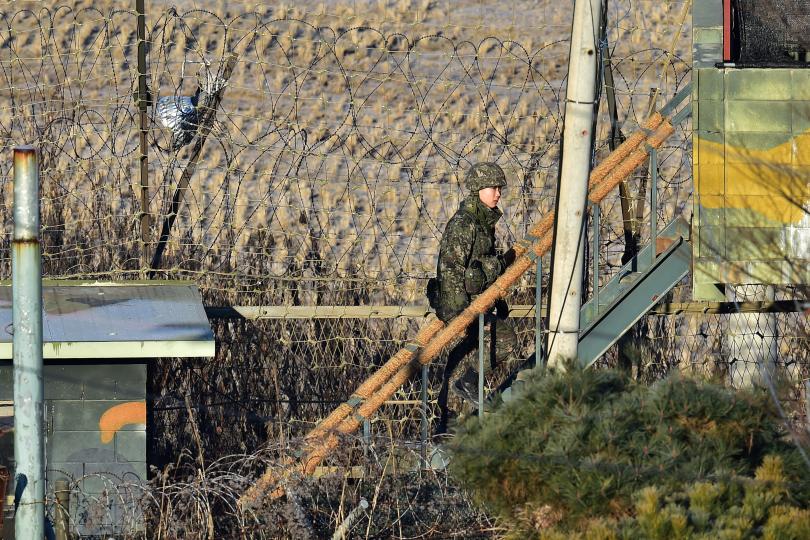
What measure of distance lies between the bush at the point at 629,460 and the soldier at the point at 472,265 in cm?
253

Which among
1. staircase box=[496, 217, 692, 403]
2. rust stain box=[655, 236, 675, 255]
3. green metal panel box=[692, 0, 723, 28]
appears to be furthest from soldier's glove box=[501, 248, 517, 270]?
green metal panel box=[692, 0, 723, 28]

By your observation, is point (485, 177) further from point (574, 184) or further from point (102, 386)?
point (102, 386)

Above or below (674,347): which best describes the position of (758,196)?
above

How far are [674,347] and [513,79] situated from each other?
9898 mm

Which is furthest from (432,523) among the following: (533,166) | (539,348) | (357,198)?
(357,198)

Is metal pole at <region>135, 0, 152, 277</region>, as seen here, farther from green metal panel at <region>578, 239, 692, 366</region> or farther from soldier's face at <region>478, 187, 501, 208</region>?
green metal panel at <region>578, 239, 692, 366</region>

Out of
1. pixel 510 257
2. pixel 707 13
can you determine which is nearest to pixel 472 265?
pixel 510 257

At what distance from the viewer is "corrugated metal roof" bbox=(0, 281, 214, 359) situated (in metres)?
8.30

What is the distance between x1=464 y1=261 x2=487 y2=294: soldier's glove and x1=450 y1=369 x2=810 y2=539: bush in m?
2.49

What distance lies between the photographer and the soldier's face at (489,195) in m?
9.46

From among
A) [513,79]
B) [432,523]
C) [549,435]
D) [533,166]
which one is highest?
[513,79]

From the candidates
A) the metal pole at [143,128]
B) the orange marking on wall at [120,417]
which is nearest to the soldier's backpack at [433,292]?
the metal pole at [143,128]

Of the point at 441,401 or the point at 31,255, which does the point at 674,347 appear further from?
the point at 31,255

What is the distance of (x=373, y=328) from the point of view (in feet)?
37.7
